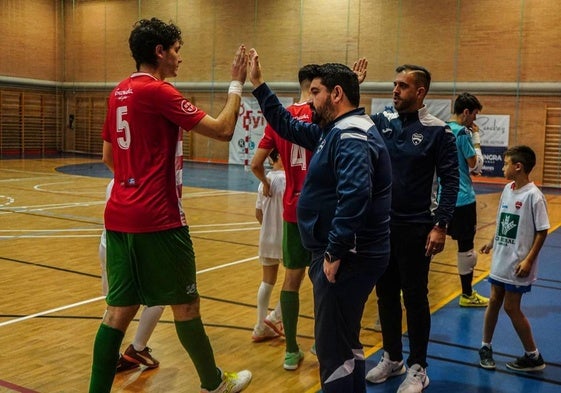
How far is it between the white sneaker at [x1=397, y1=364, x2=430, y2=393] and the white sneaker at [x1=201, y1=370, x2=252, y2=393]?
98cm

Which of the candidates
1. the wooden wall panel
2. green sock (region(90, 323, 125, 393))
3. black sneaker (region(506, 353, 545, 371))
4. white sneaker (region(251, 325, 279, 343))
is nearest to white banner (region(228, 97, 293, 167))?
the wooden wall panel

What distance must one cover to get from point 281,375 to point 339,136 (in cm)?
202

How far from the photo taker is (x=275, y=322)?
5262 millimetres

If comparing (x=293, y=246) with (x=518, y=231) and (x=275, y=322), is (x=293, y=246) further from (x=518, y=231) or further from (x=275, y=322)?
(x=518, y=231)

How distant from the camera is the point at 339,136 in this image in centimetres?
298

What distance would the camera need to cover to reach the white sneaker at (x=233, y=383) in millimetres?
3631

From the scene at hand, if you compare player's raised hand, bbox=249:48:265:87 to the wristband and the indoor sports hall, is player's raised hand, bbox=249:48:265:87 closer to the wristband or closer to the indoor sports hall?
the wristband

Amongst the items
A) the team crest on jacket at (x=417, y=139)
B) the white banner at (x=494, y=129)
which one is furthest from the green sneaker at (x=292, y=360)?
the white banner at (x=494, y=129)

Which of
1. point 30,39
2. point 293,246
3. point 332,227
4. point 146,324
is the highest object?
point 30,39

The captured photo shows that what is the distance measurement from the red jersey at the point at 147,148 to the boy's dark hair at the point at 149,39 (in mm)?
119

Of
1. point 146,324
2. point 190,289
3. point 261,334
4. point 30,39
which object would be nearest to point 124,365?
point 146,324

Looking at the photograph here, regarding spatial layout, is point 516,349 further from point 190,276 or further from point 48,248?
point 48,248

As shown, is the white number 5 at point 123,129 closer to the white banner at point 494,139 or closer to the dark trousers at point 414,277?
the dark trousers at point 414,277

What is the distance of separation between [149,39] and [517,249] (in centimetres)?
284
